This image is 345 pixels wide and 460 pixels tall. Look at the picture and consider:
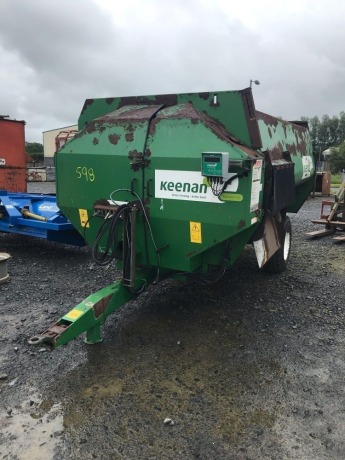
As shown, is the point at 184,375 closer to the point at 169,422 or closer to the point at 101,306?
the point at 169,422

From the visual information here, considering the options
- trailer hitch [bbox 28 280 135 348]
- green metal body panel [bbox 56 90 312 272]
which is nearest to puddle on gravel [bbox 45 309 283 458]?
trailer hitch [bbox 28 280 135 348]

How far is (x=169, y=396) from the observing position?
9.08ft

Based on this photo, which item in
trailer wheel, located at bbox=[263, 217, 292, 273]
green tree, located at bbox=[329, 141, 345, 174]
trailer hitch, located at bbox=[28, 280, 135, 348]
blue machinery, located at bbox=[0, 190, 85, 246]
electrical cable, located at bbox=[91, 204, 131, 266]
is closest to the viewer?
trailer hitch, located at bbox=[28, 280, 135, 348]

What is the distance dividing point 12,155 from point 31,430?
6.20m

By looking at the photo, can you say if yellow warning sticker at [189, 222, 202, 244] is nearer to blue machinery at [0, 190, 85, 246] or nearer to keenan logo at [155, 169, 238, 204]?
keenan logo at [155, 169, 238, 204]

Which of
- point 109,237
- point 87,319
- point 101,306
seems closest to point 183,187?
point 109,237

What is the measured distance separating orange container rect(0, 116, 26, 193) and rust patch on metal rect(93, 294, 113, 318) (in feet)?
16.7

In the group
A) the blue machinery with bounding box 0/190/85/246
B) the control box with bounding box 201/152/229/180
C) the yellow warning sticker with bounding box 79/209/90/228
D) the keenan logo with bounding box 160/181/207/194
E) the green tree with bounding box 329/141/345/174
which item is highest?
the green tree with bounding box 329/141/345/174

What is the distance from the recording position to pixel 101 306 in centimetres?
323

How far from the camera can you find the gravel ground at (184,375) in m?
2.34

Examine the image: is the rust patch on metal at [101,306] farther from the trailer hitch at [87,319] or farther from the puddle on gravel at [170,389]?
the puddle on gravel at [170,389]

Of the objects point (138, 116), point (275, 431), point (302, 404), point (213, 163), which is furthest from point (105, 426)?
point (138, 116)

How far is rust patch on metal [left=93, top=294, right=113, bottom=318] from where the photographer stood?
3.18 meters

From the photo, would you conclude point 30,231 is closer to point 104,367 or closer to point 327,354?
point 104,367
